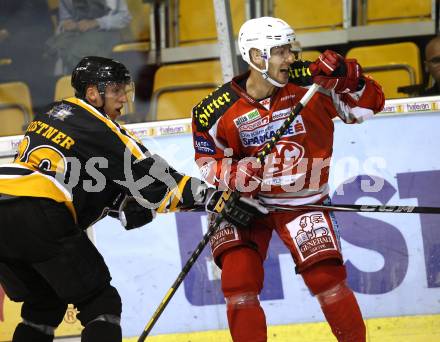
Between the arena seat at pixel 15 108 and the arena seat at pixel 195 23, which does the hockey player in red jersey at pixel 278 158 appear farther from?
the arena seat at pixel 15 108

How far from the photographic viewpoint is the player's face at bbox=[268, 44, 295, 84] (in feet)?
11.8

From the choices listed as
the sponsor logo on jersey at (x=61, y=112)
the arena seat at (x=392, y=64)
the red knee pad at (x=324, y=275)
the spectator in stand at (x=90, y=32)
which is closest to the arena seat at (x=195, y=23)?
the spectator in stand at (x=90, y=32)

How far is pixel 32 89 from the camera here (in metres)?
4.84

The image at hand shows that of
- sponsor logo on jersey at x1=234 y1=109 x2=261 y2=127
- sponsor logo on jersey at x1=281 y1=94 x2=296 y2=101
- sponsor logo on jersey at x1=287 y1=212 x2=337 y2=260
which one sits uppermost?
sponsor logo on jersey at x1=281 y1=94 x2=296 y2=101

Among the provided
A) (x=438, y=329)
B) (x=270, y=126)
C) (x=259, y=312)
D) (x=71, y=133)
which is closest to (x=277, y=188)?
(x=270, y=126)

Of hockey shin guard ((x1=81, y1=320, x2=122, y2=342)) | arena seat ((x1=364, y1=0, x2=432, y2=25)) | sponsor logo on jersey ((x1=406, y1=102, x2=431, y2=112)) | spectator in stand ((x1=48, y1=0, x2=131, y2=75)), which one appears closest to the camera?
hockey shin guard ((x1=81, y1=320, x2=122, y2=342))

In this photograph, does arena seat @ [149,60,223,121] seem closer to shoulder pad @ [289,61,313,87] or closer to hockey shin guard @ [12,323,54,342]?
shoulder pad @ [289,61,313,87]

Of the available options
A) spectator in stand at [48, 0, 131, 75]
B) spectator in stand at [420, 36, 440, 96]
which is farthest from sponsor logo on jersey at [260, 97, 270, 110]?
spectator in stand at [48, 0, 131, 75]

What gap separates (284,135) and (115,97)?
695 mm

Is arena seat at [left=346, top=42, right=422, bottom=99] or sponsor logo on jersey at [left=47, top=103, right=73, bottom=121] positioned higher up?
sponsor logo on jersey at [left=47, top=103, right=73, bottom=121]

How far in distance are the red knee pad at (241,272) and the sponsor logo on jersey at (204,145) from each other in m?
0.42

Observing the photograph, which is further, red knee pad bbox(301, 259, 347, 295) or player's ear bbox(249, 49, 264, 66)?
player's ear bbox(249, 49, 264, 66)

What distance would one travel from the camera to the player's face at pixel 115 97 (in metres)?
3.63

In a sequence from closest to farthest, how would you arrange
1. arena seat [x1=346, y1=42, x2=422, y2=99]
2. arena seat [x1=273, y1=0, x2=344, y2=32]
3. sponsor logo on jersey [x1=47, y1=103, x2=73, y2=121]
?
sponsor logo on jersey [x1=47, y1=103, x2=73, y2=121] < arena seat [x1=346, y1=42, x2=422, y2=99] < arena seat [x1=273, y1=0, x2=344, y2=32]
